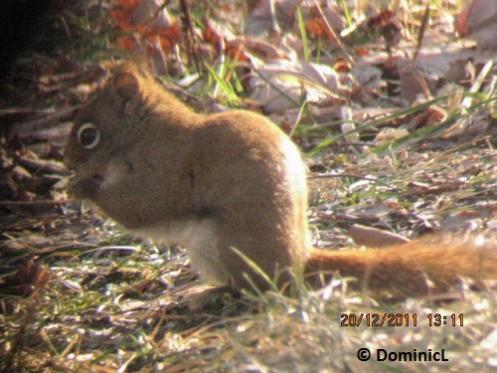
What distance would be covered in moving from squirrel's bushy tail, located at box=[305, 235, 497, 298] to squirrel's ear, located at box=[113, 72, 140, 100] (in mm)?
992

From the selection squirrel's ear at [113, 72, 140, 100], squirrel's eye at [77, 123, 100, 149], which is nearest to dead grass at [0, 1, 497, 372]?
squirrel's eye at [77, 123, 100, 149]

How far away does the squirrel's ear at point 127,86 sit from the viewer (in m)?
4.01

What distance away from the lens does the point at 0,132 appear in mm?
5082

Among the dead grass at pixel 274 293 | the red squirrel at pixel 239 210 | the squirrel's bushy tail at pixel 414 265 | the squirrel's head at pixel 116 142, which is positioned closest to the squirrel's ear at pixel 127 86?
the squirrel's head at pixel 116 142

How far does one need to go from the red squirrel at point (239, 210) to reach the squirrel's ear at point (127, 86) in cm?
10

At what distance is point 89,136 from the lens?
160 inches

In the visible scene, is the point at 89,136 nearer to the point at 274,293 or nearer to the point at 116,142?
the point at 116,142

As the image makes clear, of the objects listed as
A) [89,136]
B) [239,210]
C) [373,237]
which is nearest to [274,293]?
[239,210]

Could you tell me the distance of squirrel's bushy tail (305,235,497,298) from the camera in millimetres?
3176

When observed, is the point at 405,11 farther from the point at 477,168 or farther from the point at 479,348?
the point at 479,348

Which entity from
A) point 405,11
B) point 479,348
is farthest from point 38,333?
point 405,11

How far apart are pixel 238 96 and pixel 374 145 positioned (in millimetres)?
872

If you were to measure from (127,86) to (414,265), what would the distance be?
1.29 meters
